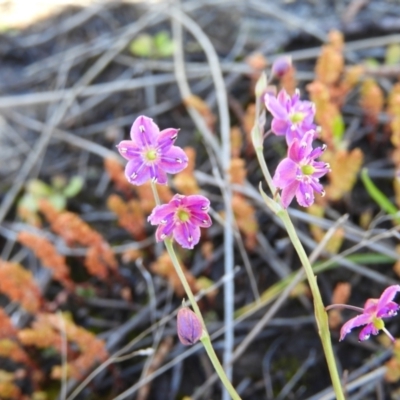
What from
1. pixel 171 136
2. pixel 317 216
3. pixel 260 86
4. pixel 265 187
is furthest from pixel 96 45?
pixel 171 136

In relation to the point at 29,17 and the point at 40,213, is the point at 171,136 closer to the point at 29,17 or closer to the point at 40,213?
the point at 40,213

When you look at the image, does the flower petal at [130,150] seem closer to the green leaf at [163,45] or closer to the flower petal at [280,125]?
the flower petal at [280,125]

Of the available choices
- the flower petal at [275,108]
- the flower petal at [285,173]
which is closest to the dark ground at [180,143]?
the flower petal at [275,108]

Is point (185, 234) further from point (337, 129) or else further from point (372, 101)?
point (372, 101)

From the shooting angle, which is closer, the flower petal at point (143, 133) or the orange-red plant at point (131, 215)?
the flower petal at point (143, 133)

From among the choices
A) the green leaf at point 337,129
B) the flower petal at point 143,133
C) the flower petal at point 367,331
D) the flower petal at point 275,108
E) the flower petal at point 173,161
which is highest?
the green leaf at point 337,129

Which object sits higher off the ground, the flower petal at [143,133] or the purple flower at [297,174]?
the flower petal at [143,133]

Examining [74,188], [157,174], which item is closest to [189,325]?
[157,174]
